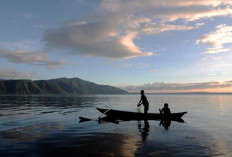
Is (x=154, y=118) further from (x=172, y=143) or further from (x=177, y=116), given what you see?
(x=172, y=143)

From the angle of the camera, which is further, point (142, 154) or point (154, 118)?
point (154, 118)

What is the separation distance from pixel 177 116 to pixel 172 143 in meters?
14.4

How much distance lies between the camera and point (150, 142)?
46.5ft

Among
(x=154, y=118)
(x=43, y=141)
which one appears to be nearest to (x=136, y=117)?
(x=154, y=118)

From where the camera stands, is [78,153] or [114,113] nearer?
[78,153]

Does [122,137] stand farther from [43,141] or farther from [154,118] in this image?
[154,118]

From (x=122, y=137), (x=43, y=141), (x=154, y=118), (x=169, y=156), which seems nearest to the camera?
(x=169, y=156)

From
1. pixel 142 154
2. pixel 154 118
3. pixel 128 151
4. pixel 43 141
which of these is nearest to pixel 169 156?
pixel 142 154

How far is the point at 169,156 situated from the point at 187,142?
4011mm

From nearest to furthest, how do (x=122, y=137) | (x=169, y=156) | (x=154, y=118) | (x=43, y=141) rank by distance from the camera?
(x=169, y=156) → (x=43, y=141) → (x=122, y=137) → (x=154, y=118)

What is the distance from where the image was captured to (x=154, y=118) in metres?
26.5

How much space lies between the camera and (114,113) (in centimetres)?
2747

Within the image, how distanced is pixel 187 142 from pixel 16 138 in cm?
1288

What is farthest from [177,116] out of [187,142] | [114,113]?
[187,142]
